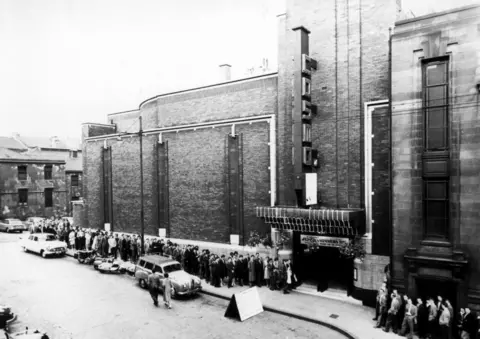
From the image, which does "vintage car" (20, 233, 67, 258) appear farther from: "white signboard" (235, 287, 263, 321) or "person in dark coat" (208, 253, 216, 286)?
"white signboard" (235, 287, 263, 321)

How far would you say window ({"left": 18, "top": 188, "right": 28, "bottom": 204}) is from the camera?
154 ft

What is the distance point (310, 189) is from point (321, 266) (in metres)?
4.17

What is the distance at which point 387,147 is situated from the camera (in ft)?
57.7

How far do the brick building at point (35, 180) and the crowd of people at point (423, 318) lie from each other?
44.7 metres

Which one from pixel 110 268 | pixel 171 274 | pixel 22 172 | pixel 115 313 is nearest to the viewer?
pixel 115 313

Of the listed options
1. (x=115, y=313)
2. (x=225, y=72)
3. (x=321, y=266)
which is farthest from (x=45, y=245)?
(x=321, y=266)

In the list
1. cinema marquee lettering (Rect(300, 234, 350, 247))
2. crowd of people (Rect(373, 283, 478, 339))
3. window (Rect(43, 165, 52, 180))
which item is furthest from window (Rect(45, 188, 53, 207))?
crowd of people (Rect(373, 283, 478, 339))

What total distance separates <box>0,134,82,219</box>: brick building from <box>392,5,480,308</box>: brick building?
44895 mm

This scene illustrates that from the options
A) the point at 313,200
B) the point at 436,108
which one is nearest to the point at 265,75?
the point at 313,200

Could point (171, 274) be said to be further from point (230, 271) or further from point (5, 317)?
point (5, 317)

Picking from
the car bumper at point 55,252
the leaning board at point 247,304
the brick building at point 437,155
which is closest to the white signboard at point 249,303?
the leaning board at point 247,304

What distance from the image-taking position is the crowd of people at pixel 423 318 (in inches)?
512

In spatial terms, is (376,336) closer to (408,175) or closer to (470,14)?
(408,175)

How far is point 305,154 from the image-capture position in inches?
715
